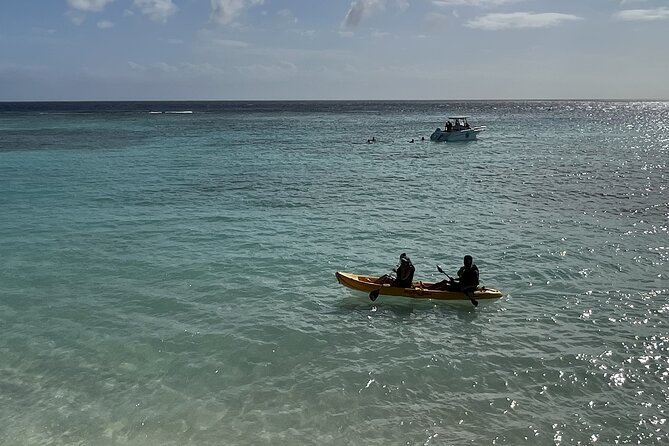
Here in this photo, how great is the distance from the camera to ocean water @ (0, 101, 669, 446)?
1020 centimetres

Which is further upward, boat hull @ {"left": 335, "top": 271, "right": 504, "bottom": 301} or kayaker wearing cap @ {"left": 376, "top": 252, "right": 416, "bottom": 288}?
kayaker wearing cap @ {"left": 376, "top": 252, "right": 416, "bottom": 288}

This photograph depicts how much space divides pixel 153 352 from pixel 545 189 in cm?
2644

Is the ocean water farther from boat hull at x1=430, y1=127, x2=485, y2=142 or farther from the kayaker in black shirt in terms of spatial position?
boat hull at x1=430, y1=127, x2=485, y2=142

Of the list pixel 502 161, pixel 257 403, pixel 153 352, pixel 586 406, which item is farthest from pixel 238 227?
pixel 502 161

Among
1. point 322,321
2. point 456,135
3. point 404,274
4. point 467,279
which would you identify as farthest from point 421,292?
point 456,135

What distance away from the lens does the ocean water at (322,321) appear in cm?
1020

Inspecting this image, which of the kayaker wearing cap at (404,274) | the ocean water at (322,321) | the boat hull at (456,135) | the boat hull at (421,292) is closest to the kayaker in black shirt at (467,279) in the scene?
the boat hull at (421,292)

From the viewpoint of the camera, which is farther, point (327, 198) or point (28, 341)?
point (327, 198)

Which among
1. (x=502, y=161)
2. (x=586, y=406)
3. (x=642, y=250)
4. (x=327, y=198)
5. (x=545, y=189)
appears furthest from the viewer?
(x=502, y=161)

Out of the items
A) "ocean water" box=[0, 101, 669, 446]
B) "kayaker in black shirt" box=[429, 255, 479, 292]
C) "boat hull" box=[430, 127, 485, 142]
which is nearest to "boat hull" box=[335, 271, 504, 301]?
"kayaker in black shirt" box=[429, 255, 479, 292]

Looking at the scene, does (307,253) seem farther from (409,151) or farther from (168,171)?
(409,151)

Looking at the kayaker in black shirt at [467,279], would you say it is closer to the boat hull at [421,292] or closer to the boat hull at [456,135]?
the boat hull at [421,292]

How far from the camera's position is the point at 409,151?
54.2 metres

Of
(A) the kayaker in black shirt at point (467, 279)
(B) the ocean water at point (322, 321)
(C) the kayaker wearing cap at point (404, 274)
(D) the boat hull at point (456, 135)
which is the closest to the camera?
(B) the ocean water at point (322, 321)
